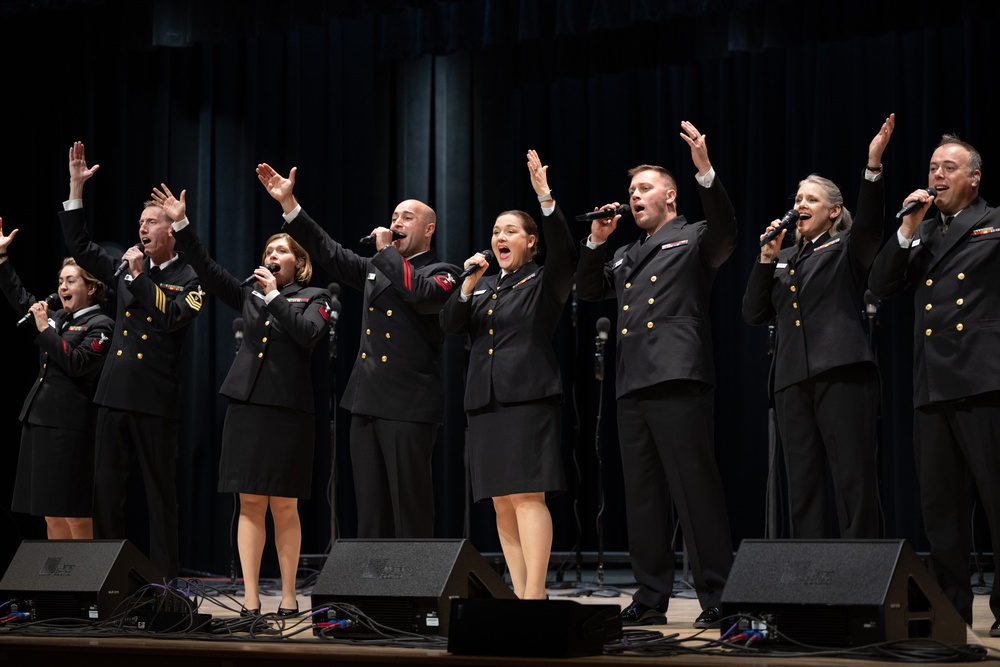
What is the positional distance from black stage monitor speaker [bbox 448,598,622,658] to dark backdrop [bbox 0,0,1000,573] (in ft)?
11.2

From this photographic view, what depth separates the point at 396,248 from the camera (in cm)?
431

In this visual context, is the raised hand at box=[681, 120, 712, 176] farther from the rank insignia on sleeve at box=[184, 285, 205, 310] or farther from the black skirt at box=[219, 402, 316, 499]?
the rank insignia on sleeve at box=[184, 285, 205, 310]

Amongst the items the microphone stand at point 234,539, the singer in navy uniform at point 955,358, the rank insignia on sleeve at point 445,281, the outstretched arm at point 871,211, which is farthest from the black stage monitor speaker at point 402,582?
the microphone stand at point 234,539

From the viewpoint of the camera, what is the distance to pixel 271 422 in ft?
14.3

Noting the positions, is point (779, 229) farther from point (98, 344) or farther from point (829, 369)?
point (98, 344)

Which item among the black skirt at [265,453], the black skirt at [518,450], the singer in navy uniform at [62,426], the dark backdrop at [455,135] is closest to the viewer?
the black skirt at [518,450]

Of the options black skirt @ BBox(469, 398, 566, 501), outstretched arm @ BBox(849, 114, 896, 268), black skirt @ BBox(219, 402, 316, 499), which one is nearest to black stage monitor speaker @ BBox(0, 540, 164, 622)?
black skirt @ BBox(219, 402, 316, 499)

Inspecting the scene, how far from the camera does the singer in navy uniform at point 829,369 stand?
3.74m

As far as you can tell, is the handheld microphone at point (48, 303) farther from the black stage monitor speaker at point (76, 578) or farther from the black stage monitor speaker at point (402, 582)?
the black stage monitor speaker at point (402, 582)

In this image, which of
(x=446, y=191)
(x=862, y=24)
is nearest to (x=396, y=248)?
(x=446, y=191)

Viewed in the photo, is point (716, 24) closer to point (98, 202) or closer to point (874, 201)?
point (874, 201)

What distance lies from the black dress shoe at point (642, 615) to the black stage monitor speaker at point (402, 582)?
0.58 m

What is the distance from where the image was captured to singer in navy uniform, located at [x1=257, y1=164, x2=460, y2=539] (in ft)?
13.6

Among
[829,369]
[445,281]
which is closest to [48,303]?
[445,281]
